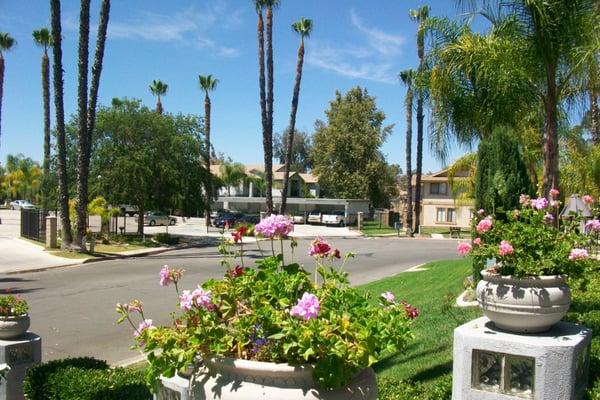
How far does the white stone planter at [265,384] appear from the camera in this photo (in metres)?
2.66

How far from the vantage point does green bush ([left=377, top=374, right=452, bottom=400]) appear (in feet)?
14.6

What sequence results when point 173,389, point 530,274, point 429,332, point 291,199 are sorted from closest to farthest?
1. point 173,389
2. point 530,274
3. point 429,332
4. point 291,199

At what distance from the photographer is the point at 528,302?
13.4 feet

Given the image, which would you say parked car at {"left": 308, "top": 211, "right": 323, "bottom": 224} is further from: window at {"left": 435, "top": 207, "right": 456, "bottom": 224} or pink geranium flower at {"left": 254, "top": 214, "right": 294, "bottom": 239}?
pink geranium flower at {"left": 254, "top": 214, "right": 294, "bottom": 239}

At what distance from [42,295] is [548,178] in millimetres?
11995

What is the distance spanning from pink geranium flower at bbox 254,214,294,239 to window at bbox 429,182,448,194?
5472 centimetres

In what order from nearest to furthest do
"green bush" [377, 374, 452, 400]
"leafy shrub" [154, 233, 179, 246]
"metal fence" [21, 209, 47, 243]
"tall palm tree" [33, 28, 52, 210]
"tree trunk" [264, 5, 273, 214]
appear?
"green bush" [377, 374, 452, 400]
"metal fence" [21, 209, 47, 243]
"leafy shrub" [154, 233, 179, 246]
"tree trunk" [264, 5, 273, 214]
"tall palm tree" [33, 28, 52, 210]

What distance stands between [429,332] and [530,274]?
3.63 metres

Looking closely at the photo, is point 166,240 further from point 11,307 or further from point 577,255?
point 577,255

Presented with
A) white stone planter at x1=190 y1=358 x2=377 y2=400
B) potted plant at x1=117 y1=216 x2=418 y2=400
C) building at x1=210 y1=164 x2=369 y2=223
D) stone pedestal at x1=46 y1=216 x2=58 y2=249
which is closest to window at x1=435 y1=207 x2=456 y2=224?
building at x1=210 y1=164 x2=369 y2=223

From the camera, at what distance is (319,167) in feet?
201

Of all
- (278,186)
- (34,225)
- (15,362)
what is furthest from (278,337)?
(278,186)

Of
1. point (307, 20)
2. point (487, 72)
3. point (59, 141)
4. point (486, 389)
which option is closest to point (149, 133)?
point (59, 141)

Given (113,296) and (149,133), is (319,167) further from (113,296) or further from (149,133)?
(113,296)
